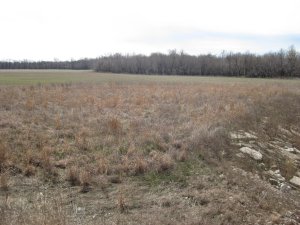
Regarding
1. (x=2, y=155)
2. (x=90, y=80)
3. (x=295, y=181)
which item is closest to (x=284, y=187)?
(x=295, y=181)

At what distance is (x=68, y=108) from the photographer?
14.8 meters

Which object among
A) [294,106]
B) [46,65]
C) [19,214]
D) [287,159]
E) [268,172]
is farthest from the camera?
[46,65]

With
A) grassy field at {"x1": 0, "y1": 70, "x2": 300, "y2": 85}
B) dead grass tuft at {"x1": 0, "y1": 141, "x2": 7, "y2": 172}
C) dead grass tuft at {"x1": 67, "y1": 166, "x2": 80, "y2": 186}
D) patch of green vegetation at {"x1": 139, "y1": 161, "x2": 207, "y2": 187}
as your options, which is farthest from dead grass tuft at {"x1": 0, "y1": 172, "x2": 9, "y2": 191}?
grassy field at {"x1": 0, "y1": 70, "x2": 300, "y2": 85}

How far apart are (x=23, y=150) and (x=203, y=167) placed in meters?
5.17

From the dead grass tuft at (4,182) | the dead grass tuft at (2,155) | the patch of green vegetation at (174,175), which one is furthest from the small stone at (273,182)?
the dead grass tuft at (2,155)

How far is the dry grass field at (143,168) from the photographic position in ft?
20.2

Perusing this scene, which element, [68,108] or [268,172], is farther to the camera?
[68,108]

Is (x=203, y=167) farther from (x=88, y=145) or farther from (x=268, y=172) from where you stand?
(x=88, y=145)

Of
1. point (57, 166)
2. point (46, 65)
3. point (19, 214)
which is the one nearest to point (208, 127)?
point (57, 166)

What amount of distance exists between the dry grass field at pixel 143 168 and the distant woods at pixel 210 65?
262 ft

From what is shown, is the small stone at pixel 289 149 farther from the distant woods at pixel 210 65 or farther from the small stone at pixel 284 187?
the distant woods at pixel 210 65

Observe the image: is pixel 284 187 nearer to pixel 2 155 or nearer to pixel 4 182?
pixel 4 182

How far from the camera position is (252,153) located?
1016 cm

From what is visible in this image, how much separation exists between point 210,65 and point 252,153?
3890 inches
